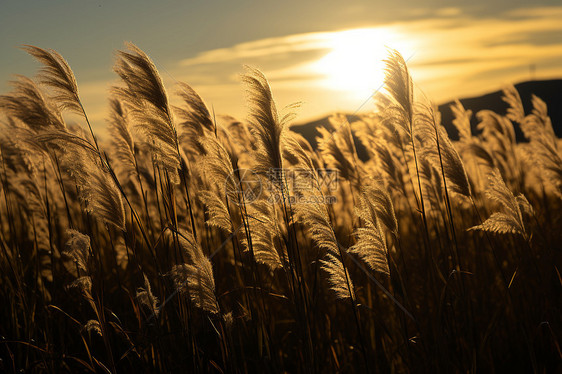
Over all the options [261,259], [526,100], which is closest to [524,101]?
[526,100]

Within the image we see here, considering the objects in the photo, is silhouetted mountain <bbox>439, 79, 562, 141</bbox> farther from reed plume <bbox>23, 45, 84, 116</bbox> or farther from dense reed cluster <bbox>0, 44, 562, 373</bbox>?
reed plume <bbox>23, 45, 84, 116</bbox>

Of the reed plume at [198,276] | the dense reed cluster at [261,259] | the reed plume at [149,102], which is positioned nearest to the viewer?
the reed plume at [198,276]

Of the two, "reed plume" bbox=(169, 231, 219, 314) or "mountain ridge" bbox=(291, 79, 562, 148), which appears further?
"mountain ridge" bbox=(291, 79, 562, 148)

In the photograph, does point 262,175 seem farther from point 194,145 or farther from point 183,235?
point 194,145

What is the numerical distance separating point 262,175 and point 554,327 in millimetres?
2523

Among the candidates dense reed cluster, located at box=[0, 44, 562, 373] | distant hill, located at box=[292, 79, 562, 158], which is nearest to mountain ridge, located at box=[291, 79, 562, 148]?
distant hill, located at box=[292, 79, 562, 158]

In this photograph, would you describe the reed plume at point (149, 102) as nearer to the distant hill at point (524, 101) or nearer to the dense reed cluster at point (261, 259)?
the dense reed cluster at point (261, 259)

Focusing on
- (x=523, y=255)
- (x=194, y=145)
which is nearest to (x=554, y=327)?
(x=523, y=255)

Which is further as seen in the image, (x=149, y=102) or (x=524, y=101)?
(x=524, y=101)

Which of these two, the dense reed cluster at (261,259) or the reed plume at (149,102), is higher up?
the reed plume at (149,102)

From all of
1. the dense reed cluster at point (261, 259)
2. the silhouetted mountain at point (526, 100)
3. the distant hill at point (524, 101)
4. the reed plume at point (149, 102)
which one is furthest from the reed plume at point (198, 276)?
the silhouetted mountain at point (526, 100)

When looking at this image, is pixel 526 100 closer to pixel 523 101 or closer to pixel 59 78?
pixel 523 101

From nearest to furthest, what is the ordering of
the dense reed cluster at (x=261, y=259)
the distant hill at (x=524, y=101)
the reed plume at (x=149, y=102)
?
the dense reed cluster at (x=261, y=259) → the reed plume at (x=149, y=102) → the distant hill at (x=524, y=101)

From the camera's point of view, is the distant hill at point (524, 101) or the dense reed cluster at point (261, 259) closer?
the dense reed cluster at point (261, 259)
